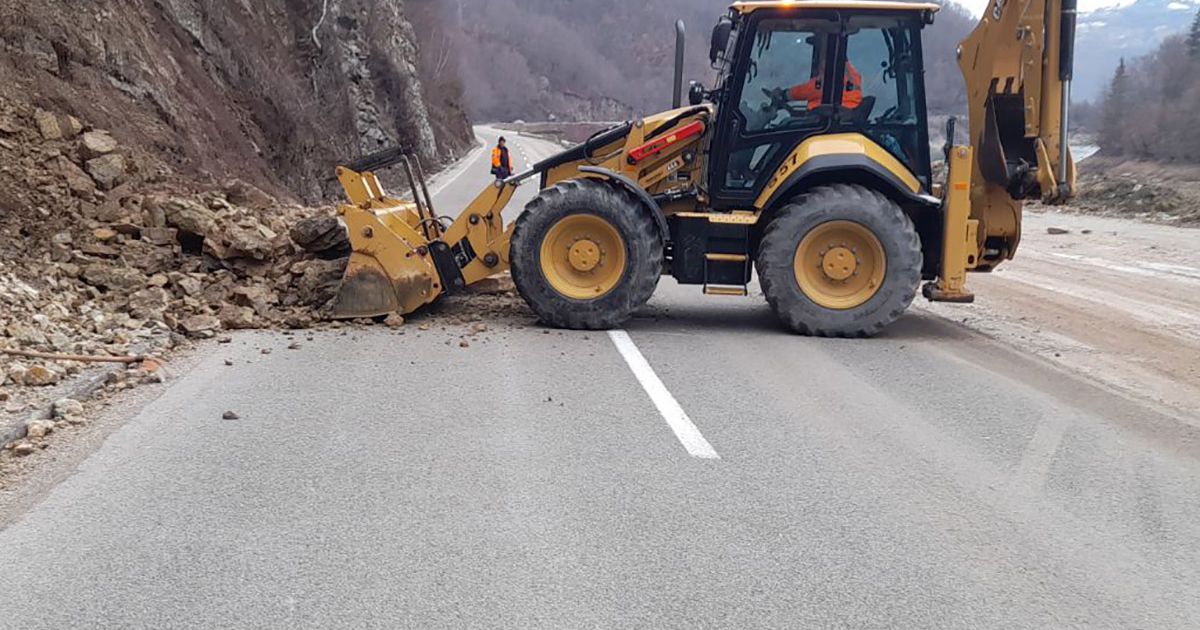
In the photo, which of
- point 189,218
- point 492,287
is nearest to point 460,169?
point 492,287

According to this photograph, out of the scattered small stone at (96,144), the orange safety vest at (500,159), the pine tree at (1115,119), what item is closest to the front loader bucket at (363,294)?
the scattered small stone at (96,144)

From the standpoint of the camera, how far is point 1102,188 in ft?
82.7

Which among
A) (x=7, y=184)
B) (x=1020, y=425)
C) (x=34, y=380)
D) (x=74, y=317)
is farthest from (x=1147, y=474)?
(x=7, y=184)

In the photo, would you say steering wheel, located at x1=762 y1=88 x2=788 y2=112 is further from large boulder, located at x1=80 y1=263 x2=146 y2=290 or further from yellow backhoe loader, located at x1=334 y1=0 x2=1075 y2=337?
large boulder, located at x1=80 y1=263 x2=146 y2=290

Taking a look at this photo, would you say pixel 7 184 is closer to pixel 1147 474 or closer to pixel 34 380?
pixel 34 380

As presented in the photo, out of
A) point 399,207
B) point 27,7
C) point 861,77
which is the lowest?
point 399,207

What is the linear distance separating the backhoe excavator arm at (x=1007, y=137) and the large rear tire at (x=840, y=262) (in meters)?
0.45

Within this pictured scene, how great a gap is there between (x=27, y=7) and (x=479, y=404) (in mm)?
10211

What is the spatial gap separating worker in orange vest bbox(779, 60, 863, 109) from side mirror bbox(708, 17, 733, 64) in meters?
0.77

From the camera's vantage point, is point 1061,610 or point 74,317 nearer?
point 1061,610

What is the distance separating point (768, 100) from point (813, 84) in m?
0.41

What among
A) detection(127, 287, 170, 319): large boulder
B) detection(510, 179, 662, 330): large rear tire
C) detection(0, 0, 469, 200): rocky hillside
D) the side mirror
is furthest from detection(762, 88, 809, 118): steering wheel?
detection(0, 0, 469, 200): rocky hillside

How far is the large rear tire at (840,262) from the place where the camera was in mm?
8953

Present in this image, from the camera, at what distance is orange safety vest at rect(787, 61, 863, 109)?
9.13 meters
